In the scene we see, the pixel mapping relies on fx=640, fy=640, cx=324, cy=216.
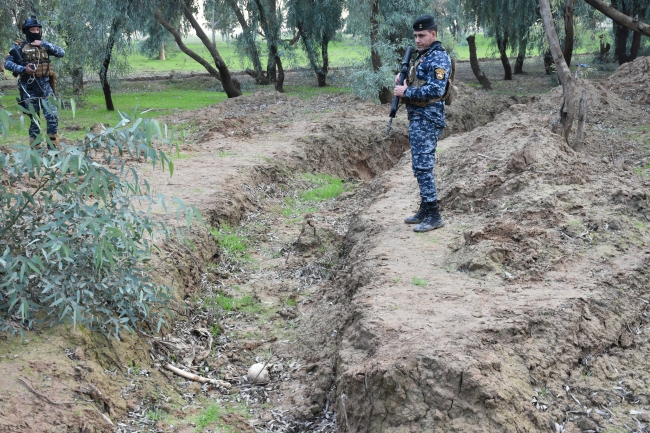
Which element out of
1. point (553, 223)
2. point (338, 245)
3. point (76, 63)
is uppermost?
point (76, 63)

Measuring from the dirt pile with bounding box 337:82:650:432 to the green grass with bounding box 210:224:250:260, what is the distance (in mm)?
1496

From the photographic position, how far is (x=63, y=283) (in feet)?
15.4

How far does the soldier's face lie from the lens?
6.34m

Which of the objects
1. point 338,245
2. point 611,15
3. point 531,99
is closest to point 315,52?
point 531,99

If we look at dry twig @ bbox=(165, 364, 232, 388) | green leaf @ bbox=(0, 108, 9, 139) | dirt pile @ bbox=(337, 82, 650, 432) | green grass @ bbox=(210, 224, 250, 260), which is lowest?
dry twig @ bbox=(165, 364, 232, 388)

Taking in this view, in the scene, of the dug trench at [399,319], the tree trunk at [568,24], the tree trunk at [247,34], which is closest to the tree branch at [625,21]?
the tree trunk at [568,24]

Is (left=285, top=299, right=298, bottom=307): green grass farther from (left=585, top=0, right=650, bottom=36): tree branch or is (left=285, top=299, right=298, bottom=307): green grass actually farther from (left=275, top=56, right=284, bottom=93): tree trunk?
(left=275, top=56, right=284, bottom=93): tree trunk

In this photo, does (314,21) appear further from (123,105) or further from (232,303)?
(232,303)

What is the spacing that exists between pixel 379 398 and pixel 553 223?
3.11 m

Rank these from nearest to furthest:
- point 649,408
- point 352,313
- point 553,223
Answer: point 649,408, point 352,313, point 553,223

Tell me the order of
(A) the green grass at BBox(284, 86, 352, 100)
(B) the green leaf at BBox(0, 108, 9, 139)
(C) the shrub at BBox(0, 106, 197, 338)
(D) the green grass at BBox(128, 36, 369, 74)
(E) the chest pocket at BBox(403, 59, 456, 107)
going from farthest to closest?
(D) the green grass at BBox(128, 36, 369, 74) < (A) the green grass at BBox(284, 86, 352, 100) < (E) the chest pocket at BBox(403, 59, 456, 107) < (C) the shrub at BBox(0, 106, 197, 338) < (B) the green leaf at BBox(0, 108, 9, 139)

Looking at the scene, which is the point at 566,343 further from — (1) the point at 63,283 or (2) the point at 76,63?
(2) the point at 76,63

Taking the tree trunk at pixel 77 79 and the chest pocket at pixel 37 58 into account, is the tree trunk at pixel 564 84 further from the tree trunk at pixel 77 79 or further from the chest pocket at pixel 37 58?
the tree trunk at pixel 77 79

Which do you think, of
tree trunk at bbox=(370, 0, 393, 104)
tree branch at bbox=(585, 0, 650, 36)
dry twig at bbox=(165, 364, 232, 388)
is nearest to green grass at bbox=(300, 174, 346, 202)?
tree trunk at bbox=(370, 0, 393, 104)
